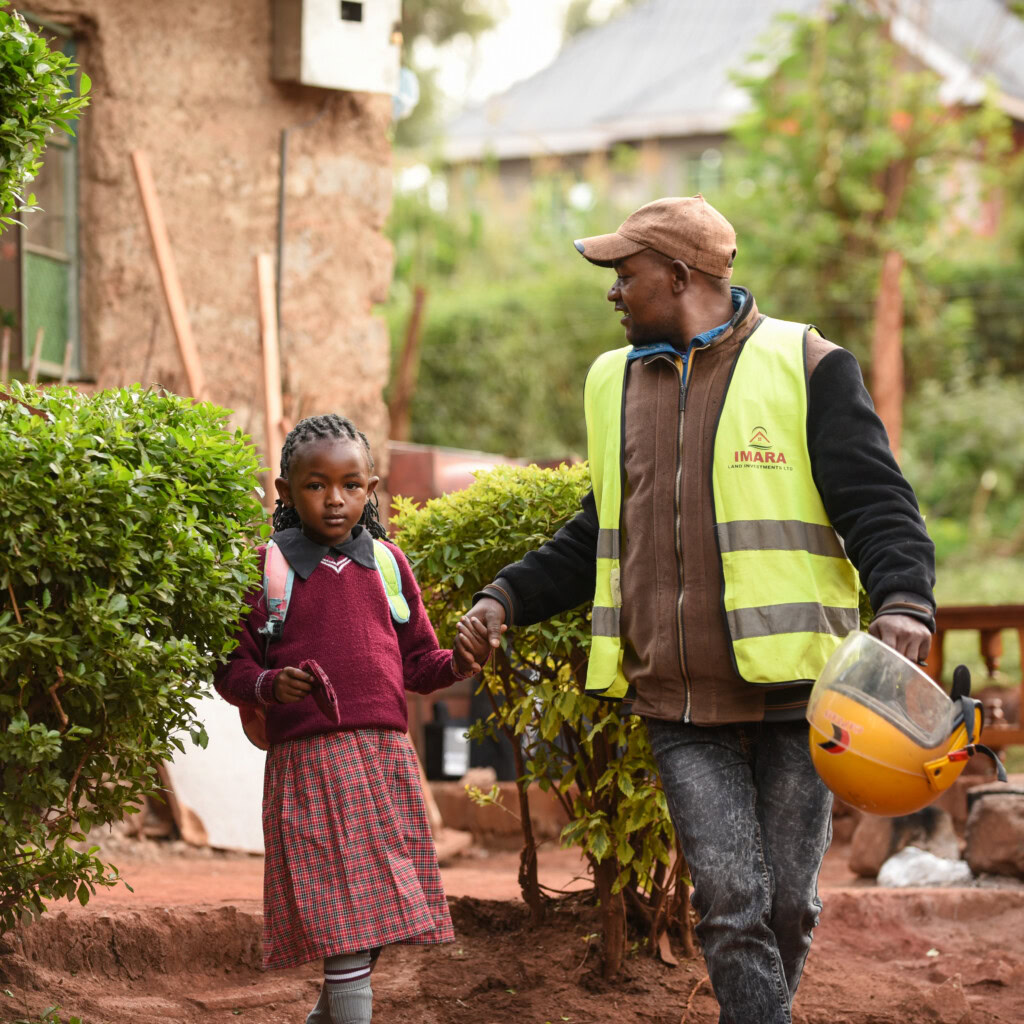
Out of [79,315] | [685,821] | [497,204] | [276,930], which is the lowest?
[276,930]

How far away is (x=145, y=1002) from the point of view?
13.0 feet

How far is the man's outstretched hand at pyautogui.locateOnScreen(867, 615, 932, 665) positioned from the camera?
9.66 feet

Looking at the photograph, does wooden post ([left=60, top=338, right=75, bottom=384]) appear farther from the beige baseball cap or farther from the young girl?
the beige baseball cap

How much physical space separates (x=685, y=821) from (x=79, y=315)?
16.4 ft

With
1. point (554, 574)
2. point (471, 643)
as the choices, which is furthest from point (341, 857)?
point (554, 574)

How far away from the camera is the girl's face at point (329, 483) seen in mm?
3596

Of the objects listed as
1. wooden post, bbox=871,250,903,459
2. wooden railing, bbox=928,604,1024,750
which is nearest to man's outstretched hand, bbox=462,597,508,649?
wooden railing, bbox=928,604,1024,750

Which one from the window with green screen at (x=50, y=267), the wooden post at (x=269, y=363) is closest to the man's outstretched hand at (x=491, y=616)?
the wooden post at (x=269, y=363)

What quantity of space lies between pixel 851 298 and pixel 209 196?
1158 cm

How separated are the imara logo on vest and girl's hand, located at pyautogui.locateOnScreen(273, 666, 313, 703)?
1132 mm

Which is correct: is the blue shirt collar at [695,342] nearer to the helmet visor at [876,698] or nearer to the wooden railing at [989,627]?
the helmet visor at [876,698]

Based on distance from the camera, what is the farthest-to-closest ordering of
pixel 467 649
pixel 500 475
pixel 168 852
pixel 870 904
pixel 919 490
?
pixel 919 490 < pixel 168 852 < pixel 870 904 < pixel 500 475 < pixel 467 649

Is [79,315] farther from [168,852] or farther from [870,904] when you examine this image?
[870,904]

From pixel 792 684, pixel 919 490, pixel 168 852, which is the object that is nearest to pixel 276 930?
pixel 792 684
